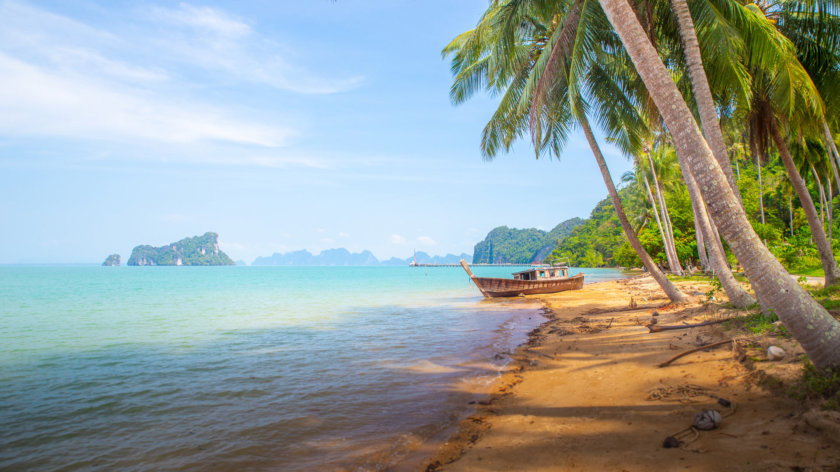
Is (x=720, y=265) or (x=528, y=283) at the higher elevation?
(x=720, y=265)

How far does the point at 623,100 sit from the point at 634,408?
36.2ft

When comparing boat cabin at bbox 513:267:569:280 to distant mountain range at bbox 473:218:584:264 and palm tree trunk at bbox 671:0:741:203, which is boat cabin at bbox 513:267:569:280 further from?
distant mountain range at bbox 473:218:584:264

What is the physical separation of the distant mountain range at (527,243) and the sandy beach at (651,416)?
146 meters

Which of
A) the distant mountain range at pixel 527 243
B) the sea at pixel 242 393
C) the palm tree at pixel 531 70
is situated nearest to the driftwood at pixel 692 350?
the sea at pixel 242 393

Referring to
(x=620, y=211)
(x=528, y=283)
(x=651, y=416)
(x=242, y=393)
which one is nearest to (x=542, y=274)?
(x=528, y=283)

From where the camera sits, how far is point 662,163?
3050cm

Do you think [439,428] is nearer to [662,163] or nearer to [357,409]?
[357,409]

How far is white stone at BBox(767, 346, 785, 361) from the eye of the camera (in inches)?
183

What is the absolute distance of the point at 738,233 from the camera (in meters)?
4.13

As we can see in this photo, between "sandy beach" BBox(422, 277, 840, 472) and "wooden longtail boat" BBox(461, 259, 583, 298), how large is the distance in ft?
54.7

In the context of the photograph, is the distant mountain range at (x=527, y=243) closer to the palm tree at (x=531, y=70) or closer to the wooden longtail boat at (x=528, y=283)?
the wooden longtail boat at (x=528, y=283)

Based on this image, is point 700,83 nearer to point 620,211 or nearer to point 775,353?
point 775,353

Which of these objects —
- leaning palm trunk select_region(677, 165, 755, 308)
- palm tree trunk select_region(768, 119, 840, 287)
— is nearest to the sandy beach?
leaning palm trunk select_region(677, 165, 755, 308)

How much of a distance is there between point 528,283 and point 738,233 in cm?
2099
